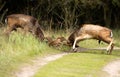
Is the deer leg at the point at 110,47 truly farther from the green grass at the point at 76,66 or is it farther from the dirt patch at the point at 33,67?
the dirt patch at the point at 33,67

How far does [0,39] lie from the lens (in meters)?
15.0

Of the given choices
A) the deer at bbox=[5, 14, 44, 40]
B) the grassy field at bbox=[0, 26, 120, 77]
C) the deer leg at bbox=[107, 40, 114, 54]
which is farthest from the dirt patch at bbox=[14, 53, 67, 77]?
the deer leg at bbox=[107, 40, 114, 54]

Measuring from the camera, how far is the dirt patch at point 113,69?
466 inches

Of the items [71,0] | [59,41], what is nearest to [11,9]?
[71,0]

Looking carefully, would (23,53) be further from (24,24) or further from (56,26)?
(56,26)

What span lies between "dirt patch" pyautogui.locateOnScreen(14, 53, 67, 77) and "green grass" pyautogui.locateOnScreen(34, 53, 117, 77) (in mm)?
231

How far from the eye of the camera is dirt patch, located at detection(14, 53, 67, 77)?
436 inches

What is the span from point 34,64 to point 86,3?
45.0 feet

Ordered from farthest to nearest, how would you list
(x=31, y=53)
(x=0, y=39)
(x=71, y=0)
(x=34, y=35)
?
(x=71, y=0) → (x=34, y=35) → (x=0, y=39) → (x=31, y=53)

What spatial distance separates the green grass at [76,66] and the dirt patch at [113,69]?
20cm

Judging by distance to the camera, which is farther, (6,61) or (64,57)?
(64,57)

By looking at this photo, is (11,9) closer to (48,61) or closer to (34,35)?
(34,35)

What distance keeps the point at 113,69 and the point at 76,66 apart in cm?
119

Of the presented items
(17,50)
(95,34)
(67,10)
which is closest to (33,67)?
(17,50)
